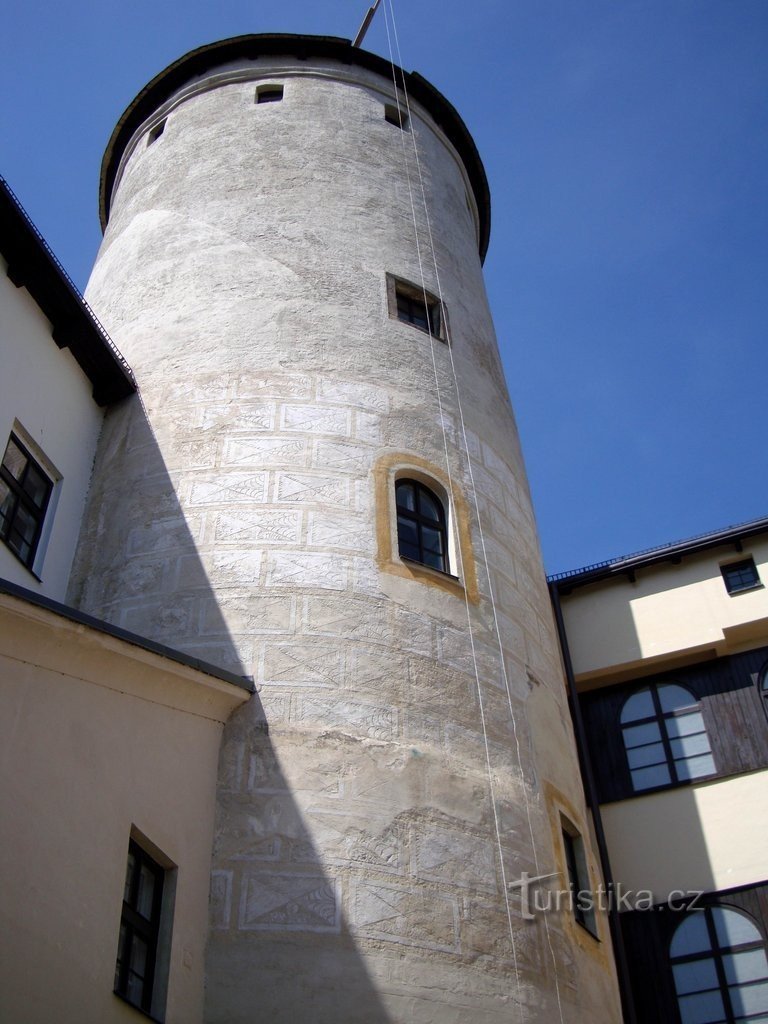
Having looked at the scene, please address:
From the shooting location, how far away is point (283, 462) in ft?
39.2

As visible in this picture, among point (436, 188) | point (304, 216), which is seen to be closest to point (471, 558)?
point (304, 216)

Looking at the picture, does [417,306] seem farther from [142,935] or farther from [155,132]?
[142,935]

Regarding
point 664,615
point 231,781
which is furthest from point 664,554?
point 231,781

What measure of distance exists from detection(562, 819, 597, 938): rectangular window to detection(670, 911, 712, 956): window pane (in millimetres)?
2008

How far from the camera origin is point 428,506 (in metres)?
12.5

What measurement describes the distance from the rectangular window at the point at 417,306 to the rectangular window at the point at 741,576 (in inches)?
179

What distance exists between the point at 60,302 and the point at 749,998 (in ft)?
32.4

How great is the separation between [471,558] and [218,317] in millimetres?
4218

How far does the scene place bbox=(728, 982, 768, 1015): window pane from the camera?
11.6 m

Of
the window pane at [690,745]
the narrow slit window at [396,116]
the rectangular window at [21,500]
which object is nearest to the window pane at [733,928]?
the window pane at [690,745]

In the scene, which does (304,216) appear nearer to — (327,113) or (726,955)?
(327,113)

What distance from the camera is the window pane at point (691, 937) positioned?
1229cm

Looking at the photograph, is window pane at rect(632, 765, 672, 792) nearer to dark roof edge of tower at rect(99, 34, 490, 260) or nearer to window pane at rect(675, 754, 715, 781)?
window pane at rect(675, 754, 715, 781)

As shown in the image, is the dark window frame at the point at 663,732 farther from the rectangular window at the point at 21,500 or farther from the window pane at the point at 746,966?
the rectangular window at the point at 21,500
